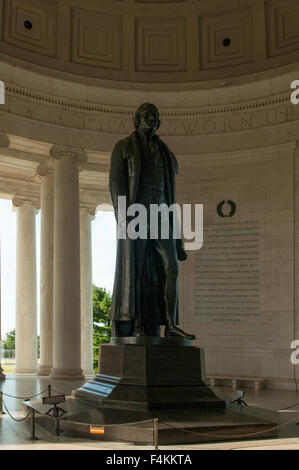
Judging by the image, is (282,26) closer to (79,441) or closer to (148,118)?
(148,118)

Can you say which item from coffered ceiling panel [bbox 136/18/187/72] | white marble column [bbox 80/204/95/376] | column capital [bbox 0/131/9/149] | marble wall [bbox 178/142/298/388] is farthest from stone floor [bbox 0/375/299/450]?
coffered ceiling panel [bbox 136/18/187/72]

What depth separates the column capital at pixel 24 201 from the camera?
40.0 m

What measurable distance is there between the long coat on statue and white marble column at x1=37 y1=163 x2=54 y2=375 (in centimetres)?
1744

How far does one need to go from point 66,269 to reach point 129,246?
14.7m

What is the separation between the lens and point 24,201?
40219 millimetres

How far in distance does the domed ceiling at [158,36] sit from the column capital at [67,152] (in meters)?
4.15

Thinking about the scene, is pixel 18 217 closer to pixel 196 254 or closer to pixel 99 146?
pixel 99 146

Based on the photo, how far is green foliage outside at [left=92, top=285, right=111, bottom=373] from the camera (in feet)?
235

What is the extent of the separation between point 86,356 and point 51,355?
6.24m

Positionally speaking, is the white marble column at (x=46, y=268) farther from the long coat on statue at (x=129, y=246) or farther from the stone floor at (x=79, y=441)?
the long coat on statue at (x=129, y=246)

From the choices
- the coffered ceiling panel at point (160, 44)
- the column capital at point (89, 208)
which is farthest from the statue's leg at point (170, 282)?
the column capital at point (89, 208)

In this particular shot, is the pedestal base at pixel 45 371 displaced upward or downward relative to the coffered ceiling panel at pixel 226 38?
downward

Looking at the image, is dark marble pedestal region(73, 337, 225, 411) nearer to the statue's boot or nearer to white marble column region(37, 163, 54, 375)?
the statue's boot
